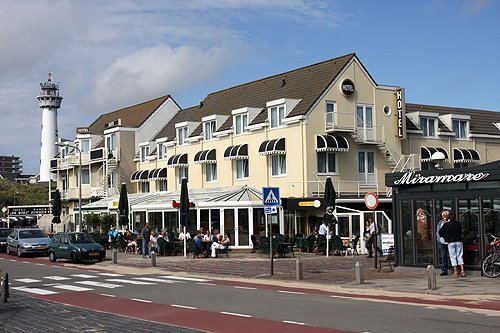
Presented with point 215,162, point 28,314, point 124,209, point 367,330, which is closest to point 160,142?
point 215,162

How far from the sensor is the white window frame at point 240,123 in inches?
1756

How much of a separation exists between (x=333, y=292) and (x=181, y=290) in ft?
14.1

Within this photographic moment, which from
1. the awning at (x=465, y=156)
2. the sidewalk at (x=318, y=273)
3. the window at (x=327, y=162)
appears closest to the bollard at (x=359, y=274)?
the sidewalk at (x=318, y=273)

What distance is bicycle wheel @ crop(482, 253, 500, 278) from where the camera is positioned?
19.4 metres

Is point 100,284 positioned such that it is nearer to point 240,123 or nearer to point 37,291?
point 37,291

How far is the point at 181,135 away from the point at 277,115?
12.0m

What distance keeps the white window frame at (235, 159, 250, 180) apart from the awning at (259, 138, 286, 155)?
3310 mm

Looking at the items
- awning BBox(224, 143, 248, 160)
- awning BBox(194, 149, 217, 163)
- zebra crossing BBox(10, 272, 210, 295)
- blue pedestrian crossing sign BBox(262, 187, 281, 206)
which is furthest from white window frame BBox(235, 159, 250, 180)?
blue pedestrian crossing sign BBox(262, 187, 281, 206)

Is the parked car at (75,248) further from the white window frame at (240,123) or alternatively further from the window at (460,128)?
the window at (460,128)

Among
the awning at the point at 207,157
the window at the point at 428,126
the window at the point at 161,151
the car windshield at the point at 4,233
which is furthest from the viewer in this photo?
the window at the point at 161,151

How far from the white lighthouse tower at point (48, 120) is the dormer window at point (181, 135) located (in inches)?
1964

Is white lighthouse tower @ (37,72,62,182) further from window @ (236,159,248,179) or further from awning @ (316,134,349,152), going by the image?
awning @ (316,134,349,152)

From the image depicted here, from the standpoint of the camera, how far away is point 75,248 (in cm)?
3133

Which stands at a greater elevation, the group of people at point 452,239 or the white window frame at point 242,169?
the white window frame at point 242,169
